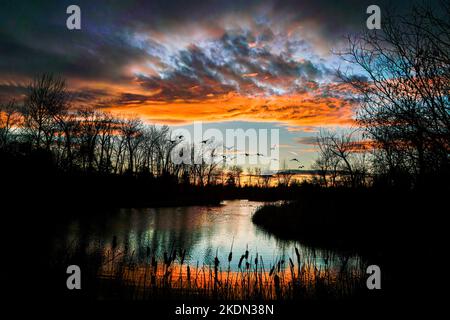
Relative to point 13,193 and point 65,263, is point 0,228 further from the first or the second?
point 65,263

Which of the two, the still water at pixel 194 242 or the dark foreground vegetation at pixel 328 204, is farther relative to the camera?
the still water at pixel 194 242

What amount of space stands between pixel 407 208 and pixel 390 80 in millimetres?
7345

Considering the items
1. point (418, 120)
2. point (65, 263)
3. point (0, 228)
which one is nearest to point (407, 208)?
point (418, 120)

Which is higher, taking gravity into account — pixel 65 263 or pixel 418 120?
pixel 418 120

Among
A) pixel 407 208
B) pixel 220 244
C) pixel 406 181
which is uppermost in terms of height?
pixel 406 181

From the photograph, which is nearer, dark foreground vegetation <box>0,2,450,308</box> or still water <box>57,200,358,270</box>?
dark foreground vegetation <box>0,2,450,308</box>

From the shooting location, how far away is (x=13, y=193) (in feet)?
62.8

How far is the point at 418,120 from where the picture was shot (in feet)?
24.6

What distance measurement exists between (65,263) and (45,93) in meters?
26.6
